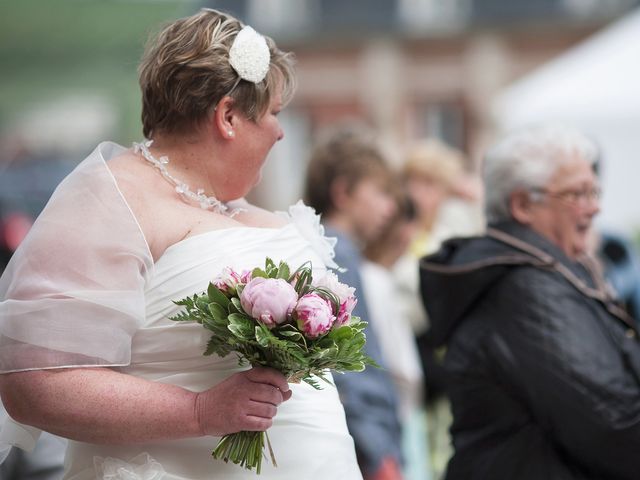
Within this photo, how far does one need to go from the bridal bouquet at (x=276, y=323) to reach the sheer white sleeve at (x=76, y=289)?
13 centimetres

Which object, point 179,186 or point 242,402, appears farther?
point 179,186

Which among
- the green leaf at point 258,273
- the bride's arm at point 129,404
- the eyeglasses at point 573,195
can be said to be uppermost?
the green leaf at point 258,273

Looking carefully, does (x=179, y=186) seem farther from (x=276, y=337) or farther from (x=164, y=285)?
(x=276, y=337)

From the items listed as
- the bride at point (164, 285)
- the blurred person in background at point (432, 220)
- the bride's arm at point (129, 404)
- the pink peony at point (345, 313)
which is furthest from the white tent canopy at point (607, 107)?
the bride's arm at point (129, 404)

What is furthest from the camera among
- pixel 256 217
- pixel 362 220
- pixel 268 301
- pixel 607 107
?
pixel 607 107

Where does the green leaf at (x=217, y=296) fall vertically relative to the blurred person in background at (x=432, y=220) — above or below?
above

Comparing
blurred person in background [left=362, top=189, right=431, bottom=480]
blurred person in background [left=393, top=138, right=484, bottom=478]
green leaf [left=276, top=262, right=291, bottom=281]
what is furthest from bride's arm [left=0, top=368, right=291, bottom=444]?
blurred person in background [left=393, top=138, right=484, bottom=478]

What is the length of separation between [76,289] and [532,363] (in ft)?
4.96

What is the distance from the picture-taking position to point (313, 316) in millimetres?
2400

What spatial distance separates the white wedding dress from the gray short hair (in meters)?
1.32

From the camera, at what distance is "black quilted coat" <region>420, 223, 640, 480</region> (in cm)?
331

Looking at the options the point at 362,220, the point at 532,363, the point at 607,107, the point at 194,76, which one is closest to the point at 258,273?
the point at 194,76

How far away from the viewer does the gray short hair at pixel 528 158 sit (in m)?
3.76

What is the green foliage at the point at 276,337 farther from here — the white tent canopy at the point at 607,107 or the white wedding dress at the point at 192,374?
the white tent canopy at the point at 607,107
